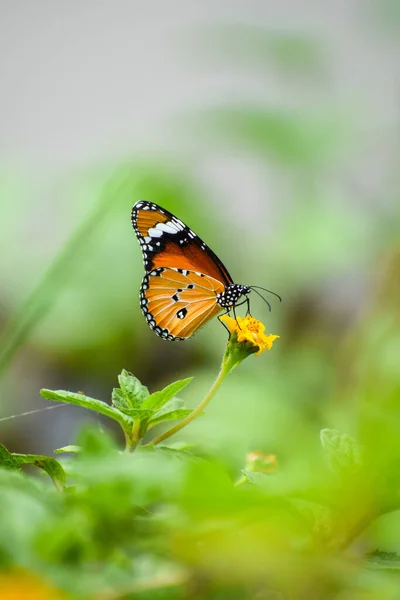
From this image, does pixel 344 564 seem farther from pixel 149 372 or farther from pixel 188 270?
pixel 149 372

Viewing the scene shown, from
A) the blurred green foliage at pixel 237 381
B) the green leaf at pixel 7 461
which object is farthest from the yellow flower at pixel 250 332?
the green leaf at pixel 7 461

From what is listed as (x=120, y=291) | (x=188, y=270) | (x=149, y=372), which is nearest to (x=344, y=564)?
(x=188, y=270)

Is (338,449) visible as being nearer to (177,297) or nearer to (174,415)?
(174,415)

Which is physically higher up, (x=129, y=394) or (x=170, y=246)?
(x=170, y=246)

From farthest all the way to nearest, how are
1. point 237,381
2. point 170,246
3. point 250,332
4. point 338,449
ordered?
point 237,381, point 170,246, point 250,332, point 338,449

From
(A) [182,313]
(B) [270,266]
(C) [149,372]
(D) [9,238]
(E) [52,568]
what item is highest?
(B) [270,266]

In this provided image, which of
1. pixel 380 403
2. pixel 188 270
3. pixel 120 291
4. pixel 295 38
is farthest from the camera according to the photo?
pixel 120 291

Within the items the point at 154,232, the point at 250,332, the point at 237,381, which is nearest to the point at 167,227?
the point at 154,232
